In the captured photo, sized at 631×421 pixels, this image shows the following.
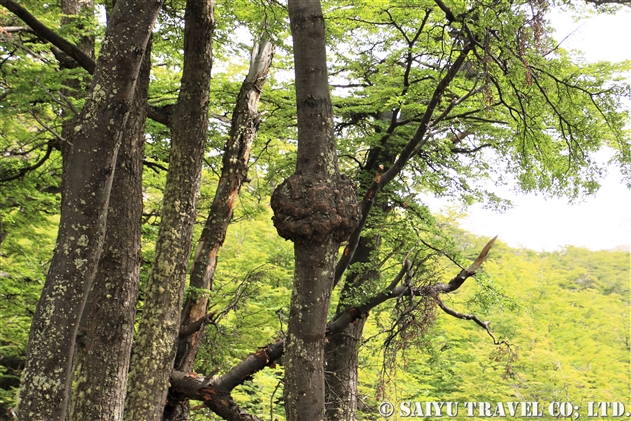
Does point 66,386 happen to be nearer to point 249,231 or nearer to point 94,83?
point 94,83

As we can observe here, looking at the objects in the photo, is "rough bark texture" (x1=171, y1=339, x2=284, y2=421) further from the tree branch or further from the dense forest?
the tree branch

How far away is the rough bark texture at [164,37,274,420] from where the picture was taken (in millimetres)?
5914

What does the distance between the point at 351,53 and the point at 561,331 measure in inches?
411

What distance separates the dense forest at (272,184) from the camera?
2.44 metres

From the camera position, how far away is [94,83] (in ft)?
8.11

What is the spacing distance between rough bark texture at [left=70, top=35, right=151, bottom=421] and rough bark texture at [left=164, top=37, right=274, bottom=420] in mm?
1394

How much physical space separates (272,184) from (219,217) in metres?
3.51

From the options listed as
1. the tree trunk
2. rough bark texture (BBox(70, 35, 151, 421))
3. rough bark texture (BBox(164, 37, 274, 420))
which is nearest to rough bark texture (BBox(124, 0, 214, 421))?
rough bark texture (BBox(70, 35, 151, 421))

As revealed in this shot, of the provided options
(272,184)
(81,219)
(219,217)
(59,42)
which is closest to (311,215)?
(81,219)

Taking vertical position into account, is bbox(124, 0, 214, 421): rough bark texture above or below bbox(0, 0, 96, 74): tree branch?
below

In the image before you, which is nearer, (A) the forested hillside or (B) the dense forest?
(B) the dense forest

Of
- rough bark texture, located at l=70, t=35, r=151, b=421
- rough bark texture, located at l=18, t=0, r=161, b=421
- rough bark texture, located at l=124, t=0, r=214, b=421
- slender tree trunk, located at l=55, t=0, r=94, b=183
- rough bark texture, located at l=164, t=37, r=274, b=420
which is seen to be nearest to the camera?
rough bark texture, located at l=18, t=0, r=161, b=421

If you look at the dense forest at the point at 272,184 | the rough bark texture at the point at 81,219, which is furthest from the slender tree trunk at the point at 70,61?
the rough bark texture at the point at 81,219
